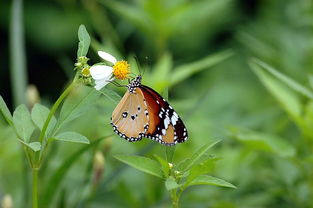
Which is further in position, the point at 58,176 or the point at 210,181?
the point at 58,176

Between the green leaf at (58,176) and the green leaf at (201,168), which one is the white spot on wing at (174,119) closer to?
the green leaf at (201,168)

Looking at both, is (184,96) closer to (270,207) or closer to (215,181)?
(270,207)

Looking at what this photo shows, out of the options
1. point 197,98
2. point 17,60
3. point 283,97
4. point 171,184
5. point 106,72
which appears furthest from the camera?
point 197,98

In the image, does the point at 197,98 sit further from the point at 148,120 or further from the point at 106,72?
the point at 106,72

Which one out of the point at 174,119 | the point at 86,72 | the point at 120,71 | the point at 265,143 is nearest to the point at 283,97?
the point at 265,143

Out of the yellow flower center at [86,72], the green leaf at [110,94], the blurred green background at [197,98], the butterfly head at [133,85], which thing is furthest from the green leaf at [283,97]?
the yellow flower center at [86,72]

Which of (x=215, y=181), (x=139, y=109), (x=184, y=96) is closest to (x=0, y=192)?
(x=139, y=109)

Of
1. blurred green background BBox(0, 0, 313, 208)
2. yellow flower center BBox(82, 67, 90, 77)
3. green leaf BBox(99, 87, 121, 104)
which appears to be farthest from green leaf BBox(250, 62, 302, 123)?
yellow flower center BBox(82, 67, 90, 77)
